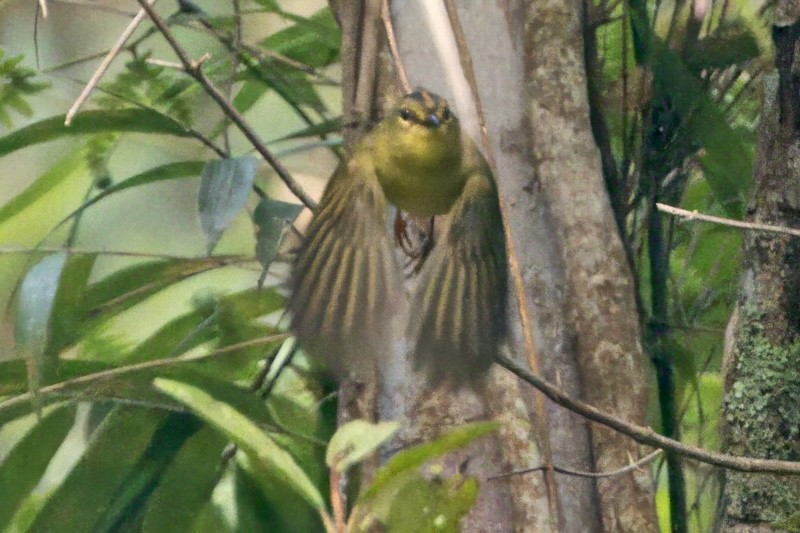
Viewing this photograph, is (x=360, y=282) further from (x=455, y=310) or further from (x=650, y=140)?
(x=650, y=140)

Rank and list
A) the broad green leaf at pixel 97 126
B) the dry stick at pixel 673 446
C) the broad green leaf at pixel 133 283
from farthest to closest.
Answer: the broad green leaf at pixel 133 283 < the broad green leaf at pixel 97 126 < the dry stick at pixel 673 446

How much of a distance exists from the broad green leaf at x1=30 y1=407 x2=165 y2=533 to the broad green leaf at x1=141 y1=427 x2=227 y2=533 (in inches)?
2.0

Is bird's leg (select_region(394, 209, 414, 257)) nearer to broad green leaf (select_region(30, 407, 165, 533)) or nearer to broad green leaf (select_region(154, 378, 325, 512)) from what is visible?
broad green leaf (select_region(30, 407, 165, 533))

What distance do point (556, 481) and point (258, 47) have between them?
78cm

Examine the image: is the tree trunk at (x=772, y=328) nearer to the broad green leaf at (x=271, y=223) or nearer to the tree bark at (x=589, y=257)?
the tree bark at (x=589, y=257)

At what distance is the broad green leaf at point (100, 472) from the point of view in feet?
3.34

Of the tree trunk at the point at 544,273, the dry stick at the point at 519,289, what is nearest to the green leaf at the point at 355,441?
the dry stick at the point at 519,289

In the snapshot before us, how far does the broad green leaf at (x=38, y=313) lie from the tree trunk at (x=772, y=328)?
0.65 m

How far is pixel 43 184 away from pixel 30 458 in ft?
1.48

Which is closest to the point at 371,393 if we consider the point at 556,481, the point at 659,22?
the point at 556,481

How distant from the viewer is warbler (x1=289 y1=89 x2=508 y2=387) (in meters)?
0.76

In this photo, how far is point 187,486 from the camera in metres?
0.97

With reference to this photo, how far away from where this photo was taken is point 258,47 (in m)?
1.37

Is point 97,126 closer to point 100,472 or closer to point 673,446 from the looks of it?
point 100,472
